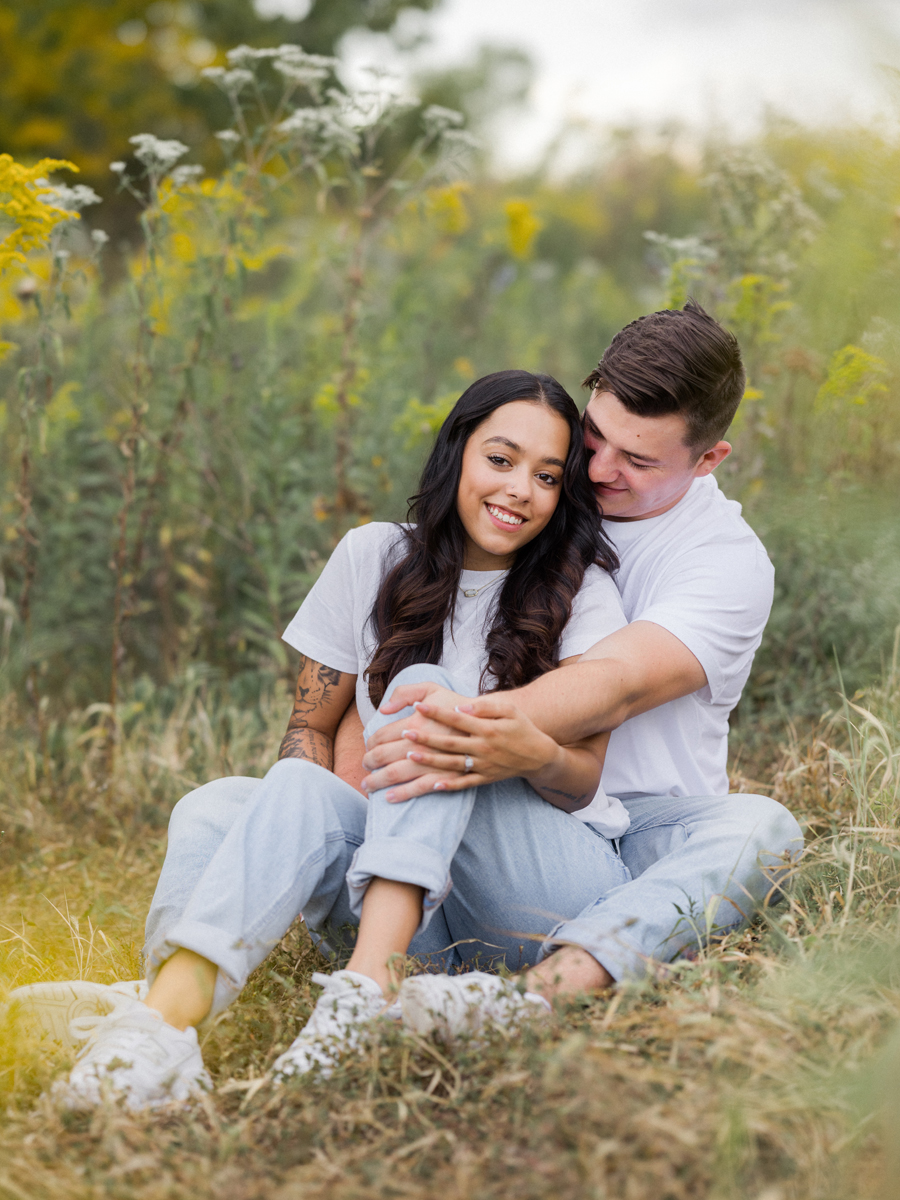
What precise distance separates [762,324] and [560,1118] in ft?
8.85

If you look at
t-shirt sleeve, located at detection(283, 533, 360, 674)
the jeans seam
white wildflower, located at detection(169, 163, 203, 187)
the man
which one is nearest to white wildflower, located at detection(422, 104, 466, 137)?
white wildflower, located at detection(169, 163, 203, 187)

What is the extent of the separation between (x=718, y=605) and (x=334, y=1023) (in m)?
1.14

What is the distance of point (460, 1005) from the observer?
1.72 meters

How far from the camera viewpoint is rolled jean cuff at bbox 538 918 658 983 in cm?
189

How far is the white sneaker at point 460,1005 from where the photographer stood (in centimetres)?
170

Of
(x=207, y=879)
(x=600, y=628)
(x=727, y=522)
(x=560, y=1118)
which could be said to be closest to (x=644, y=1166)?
(x=560, y=1118)

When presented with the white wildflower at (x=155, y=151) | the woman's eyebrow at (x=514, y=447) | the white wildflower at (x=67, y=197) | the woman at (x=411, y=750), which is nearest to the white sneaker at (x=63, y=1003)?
the woman at (x=411, y=750)

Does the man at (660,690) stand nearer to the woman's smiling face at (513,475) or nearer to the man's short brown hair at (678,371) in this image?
the man's short brown hair at (678,371)

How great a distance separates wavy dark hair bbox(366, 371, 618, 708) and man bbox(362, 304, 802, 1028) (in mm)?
93

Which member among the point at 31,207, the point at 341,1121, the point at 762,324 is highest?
the point at 762,324

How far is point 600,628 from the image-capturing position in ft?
7.65

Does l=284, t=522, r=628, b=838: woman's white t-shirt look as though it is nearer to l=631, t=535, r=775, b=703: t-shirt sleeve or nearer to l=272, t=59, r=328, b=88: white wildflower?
l=631, t=535, r=775, b=703: t-shirt sleeve

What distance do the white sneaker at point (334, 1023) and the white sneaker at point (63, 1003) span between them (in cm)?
33

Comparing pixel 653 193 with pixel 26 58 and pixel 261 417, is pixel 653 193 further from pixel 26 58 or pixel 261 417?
pixel 261 417
